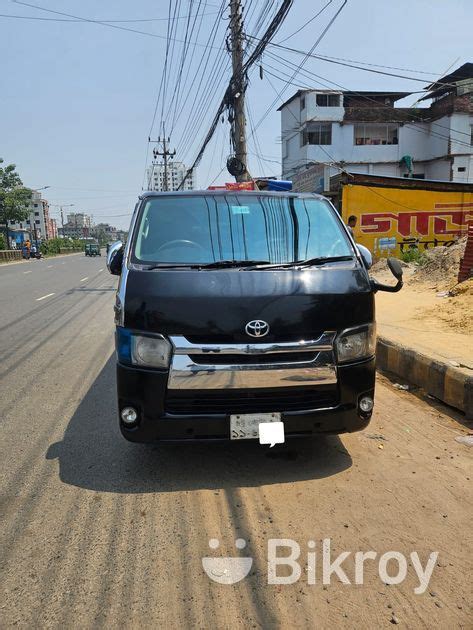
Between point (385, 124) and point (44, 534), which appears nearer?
point (44, 534)

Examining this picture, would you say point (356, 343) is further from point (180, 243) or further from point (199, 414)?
point (180, 243)

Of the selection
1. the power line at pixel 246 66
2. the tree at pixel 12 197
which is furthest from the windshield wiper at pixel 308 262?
the tree at pixel 12 197

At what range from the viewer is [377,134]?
3669 cm

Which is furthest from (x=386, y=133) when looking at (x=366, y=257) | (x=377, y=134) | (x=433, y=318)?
(x=366, y=257)

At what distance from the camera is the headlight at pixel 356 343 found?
3082mm

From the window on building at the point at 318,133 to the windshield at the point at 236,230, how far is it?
34.2 metres

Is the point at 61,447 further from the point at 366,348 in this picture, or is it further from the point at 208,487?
the point at 366,348

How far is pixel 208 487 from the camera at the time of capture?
10.2ft

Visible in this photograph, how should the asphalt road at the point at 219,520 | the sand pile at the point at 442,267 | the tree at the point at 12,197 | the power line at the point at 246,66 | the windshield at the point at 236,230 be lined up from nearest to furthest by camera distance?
the asphalt road at the point at 219,520, the windshield at the point at 236,230, the power line at the point at 246,66, the sand pile at the point at 442,267, the tree at the point at 12,197

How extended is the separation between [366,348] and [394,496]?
924mm

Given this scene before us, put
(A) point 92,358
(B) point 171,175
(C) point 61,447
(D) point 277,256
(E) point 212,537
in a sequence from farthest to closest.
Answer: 1. (B) point 171,175
2. (A) point 92,358
3. (C) point 61,447
4. (D) point 277,256
5. (E) point 212,537

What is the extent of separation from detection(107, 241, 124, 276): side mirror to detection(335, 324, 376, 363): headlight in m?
1.88

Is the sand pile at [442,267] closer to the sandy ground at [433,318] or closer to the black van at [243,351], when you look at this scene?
the sandy ground at [433,318]

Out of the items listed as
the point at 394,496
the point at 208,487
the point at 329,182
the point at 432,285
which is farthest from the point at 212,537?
the point at 329,182
